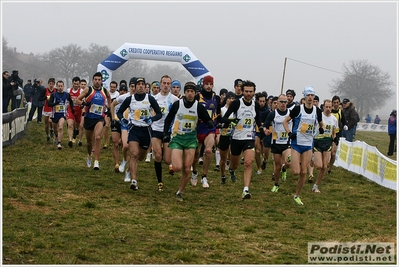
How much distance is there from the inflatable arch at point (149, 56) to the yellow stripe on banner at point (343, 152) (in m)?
9.52

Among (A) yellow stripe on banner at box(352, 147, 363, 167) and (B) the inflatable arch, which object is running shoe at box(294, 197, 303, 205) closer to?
(A) yellow stripe on banner at box(352, 147, 363, 167)

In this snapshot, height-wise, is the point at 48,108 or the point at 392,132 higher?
the point at 392,132

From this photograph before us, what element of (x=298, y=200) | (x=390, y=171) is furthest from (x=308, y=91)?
(x=390, y=171)

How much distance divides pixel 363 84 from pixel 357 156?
8465cm

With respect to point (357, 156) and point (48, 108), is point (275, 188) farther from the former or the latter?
point (48, 108)

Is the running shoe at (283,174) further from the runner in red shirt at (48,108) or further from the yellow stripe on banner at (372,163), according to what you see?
the runner in red shirt at (48,108)

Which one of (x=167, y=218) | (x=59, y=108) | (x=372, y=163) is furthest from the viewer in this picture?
(x=59, y=108)

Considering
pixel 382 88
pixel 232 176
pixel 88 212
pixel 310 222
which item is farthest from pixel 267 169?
pixel 382 88

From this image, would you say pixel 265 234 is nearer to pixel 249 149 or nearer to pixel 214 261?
pixel 214 261

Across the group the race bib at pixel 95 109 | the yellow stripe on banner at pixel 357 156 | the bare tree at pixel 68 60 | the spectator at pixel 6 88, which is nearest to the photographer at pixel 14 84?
the spectator at pixel 6 88

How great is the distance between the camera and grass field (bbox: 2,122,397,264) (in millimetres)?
7195

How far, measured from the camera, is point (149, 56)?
90.7 ft

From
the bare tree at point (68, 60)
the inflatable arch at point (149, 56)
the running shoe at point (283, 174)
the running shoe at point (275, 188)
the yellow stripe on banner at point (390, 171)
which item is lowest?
the running shoe at point (275, 188)

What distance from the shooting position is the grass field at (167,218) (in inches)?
283
